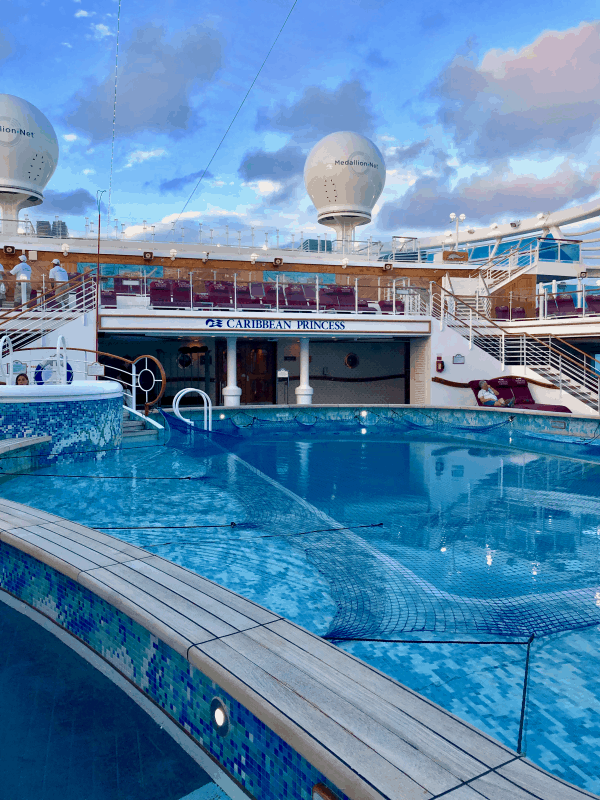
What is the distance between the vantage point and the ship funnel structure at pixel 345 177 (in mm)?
21328

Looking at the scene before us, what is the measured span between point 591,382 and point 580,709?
536 inches

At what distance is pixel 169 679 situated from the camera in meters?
2.18

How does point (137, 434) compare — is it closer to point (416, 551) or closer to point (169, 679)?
point (416, 551)

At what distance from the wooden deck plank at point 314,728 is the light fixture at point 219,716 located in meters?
0.16

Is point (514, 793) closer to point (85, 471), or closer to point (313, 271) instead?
point (85, 471)

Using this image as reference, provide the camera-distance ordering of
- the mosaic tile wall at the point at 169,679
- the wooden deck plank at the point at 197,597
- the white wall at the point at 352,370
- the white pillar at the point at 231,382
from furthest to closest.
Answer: the white wall at the point at 352,370 → the white pillar at the point at 231,382 → the wooden deck plank at the point at 197,597 → the mosaic tile wall at the point at 169,679

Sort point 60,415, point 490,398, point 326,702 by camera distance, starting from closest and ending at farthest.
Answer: point 326,702 → point 60,415 → point 490,398

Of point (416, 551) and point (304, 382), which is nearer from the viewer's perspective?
point (416, 551)

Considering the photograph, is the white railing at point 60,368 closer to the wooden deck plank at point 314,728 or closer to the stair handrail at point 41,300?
the stair handrail at point 41,300

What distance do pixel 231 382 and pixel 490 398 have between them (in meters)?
6.84

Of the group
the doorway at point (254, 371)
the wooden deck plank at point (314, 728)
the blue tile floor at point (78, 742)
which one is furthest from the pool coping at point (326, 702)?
the doorway at point (254, 371)

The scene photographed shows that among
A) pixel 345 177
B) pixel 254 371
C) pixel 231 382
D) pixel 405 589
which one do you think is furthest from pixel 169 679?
pixel 345 177

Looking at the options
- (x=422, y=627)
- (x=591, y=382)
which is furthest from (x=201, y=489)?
(x=591, y=382)

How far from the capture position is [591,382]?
14656 mm
